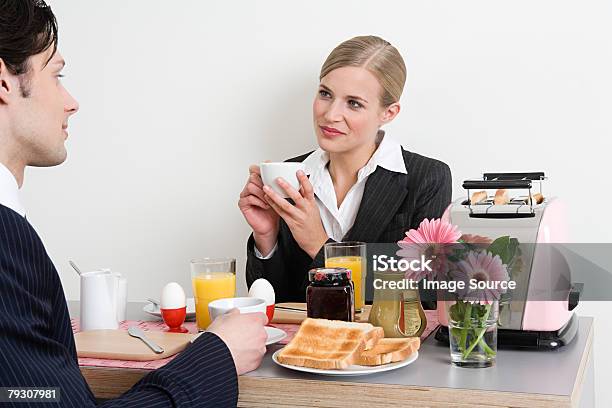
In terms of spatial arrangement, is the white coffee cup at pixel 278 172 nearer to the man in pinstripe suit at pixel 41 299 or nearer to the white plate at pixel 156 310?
the white plate at pixel 156 310

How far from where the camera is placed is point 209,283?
1610 mm

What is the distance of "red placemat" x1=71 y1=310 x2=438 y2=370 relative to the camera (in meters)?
1.37

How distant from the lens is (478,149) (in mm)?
2314

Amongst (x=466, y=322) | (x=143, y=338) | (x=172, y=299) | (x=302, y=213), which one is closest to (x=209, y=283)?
(x=172, y=299)

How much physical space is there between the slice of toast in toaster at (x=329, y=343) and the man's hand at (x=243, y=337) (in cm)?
4

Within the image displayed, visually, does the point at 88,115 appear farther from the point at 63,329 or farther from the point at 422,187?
the point at 63,329

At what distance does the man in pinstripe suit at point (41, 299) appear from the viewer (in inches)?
40.4

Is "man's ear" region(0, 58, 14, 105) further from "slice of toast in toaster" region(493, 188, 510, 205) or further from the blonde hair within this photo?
the blonde hair

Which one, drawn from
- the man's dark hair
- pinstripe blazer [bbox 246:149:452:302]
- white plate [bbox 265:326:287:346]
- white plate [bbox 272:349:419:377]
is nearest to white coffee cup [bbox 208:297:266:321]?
white plate [bbox 265:326:287:346]

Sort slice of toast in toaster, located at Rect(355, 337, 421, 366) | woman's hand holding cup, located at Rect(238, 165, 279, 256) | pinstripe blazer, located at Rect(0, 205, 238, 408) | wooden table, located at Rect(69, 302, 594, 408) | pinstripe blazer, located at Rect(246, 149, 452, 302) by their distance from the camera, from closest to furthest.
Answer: pinstripe blazer, located at Rect(0, 205, 238, 408) < wooden table, located at Rect(69, 302, 594, 408) < slice of toast in toaster, located at Rect(355, 337, 421, 366) < woman's hand holding cup, located at Rect(238, 165, 279, 256) < pinstripe blazer, located at Rect(246, 149, 452, 302)

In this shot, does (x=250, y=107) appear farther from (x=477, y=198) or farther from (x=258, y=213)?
(x=477, y=198)

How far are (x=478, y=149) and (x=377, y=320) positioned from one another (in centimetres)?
99

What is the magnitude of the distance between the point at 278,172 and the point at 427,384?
75 centimetres

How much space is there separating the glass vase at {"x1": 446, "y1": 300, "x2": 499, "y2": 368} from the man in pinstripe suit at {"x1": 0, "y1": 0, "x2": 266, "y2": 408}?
321 mm
